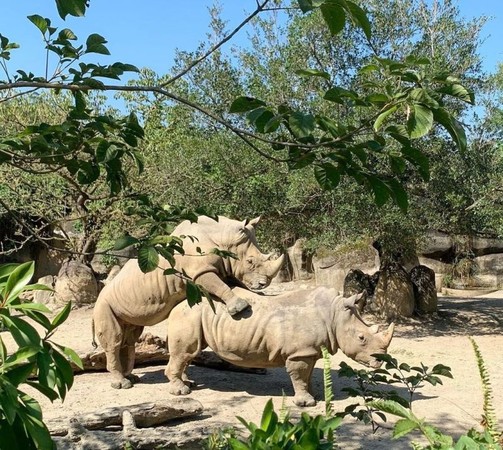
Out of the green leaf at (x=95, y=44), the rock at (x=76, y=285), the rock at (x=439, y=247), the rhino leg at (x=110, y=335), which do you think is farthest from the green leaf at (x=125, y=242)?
the rock at (x=439, y=247)

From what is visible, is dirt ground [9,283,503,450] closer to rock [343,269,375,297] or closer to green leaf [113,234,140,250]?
rock [343,269,375,297]

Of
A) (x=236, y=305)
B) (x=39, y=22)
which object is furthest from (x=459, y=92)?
(x=236, y=305)

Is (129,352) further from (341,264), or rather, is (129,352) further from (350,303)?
(341,264)

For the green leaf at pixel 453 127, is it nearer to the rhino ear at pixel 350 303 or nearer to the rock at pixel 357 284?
the rhino ear at pixel 350 303

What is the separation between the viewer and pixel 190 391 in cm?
644

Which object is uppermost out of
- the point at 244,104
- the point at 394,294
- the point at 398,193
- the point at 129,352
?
the point at 244,104

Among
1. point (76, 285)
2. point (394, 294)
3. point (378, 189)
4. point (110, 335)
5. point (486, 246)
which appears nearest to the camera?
point (378, 189)

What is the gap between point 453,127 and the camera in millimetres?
1569

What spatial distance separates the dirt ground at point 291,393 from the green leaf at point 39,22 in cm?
284

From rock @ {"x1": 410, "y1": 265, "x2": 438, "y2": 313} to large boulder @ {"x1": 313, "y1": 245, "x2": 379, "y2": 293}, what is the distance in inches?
58.8

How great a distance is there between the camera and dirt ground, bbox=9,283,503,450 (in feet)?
17.4

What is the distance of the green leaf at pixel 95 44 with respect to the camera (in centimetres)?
217

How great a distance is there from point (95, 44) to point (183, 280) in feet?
13.5

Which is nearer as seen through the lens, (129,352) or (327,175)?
(327,175)
